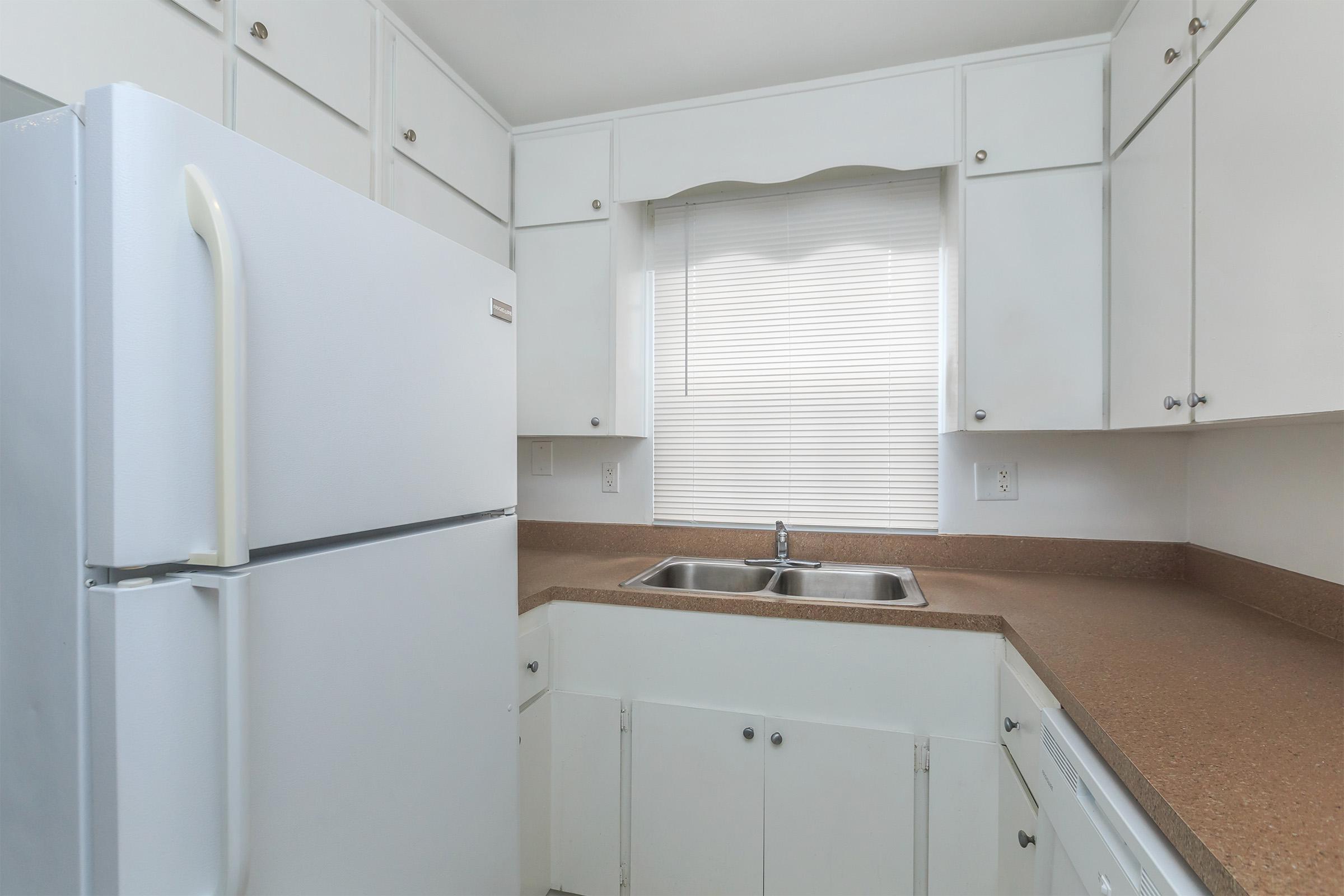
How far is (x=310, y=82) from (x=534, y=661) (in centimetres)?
147

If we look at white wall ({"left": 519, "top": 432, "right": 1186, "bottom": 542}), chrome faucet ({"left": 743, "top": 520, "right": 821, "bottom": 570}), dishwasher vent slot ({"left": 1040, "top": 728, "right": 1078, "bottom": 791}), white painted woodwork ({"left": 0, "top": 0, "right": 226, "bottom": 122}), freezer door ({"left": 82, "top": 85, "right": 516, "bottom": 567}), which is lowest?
dishwasher vent slot ({"left": 1040, "top": 728, "right": 1078, "bottom": 791})

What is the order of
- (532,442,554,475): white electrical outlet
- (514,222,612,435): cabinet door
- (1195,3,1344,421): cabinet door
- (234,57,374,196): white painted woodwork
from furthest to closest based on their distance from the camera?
(532,442,554,475): white electrical outlet → (514,222,612,435): cabinet door → (234,57,374,196): white painted woodwork → (1195,3,1344,421): cabinet door

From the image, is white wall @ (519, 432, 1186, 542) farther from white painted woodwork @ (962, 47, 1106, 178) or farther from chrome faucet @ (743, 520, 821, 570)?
white painted woodwork @ (962, 47, 1106, 178)

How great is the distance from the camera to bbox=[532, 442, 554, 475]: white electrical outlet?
7.99ft

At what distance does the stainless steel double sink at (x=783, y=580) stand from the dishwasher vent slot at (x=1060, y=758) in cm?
64

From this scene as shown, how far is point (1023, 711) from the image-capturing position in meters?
1.24

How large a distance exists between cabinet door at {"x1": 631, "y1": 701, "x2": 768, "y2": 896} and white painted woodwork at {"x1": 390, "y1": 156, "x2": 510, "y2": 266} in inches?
54.9

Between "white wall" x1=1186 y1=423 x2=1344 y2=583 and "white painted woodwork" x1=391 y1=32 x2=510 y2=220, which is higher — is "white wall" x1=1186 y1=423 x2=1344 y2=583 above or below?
below

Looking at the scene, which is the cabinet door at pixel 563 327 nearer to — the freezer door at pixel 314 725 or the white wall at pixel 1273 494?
the freezer door at pixel 314 725

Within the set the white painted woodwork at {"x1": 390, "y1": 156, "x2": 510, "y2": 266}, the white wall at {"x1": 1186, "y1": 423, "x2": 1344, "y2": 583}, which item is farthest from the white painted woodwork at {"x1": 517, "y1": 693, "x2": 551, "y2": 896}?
the white wall at {"x1": 1186, "y1": 423, "x2": 1344, "y2": 583}

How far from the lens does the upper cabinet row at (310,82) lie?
954 millimetres

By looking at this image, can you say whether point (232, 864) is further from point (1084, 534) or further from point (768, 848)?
point (1084, 534)

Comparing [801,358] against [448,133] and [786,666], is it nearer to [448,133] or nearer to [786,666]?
[786,666]

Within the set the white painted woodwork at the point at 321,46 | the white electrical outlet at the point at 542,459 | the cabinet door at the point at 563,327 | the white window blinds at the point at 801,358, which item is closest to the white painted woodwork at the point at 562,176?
the cabinet door at the point at 563,327
